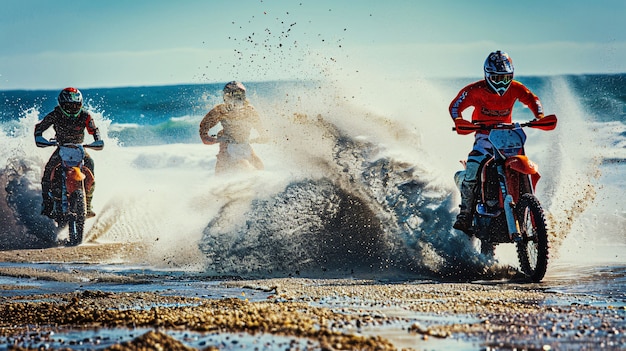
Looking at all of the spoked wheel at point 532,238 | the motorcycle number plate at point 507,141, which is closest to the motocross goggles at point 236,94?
the motorcycle number plate at point 507,141

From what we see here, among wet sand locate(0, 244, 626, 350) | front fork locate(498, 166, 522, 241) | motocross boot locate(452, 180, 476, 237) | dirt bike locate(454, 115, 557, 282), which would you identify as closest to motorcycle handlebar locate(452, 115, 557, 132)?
dirt bike locate(454, 115, 557, 282)

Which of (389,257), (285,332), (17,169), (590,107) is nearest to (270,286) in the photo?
(389,257)

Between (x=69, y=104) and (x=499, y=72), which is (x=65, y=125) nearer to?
(x=69, y=104)

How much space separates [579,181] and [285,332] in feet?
27.3

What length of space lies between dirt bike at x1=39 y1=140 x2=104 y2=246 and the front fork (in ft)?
21.3

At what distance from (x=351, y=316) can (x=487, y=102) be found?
14.5 feet

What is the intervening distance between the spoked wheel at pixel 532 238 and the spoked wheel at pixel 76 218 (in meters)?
6.98

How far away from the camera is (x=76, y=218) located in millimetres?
15195

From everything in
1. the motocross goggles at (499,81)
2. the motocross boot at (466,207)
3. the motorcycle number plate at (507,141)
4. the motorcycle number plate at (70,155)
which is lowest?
the motocross boot at (466,207)

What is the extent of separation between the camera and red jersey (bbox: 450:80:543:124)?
1170 centimetres

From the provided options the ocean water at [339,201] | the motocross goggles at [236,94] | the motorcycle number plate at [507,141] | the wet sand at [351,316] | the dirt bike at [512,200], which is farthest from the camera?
the motocross goggles at [236,94]

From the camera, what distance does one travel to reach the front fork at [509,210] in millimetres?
10891

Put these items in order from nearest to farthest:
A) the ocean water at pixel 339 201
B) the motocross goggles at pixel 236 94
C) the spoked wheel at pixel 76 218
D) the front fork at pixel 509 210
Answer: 1. the front fork at pixel 509 210
2. the ocean water at pixel 339 201
3. the spoked wheel at pixel 76 218
4. the motocross goggles at pixel 236 94

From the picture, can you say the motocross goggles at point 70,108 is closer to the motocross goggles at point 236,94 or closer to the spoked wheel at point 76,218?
the spoked wheel at point 76,218
